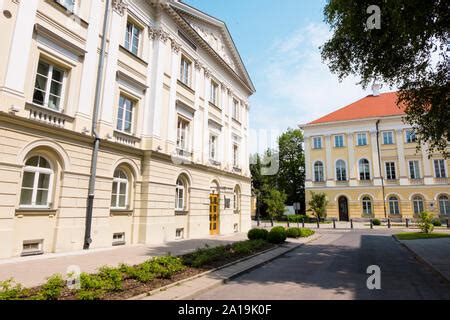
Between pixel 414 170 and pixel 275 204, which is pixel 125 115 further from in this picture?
A: pixel 414 170

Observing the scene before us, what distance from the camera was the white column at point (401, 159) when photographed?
131ft

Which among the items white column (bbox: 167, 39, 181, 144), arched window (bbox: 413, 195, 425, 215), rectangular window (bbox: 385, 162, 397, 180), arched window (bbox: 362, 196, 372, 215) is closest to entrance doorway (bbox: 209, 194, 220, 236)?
white column (bbox: 167, 39, 181, 144)

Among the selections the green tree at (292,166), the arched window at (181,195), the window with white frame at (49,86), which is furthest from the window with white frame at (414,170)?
the window with white frame at (49,86)

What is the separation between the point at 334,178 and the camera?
43.3 meters

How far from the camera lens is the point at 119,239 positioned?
13.5 meters

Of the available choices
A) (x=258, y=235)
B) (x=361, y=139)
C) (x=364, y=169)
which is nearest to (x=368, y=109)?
(x=361, y=139)

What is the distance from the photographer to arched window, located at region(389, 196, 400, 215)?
3966 cm

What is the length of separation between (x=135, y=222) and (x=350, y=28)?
469 inches

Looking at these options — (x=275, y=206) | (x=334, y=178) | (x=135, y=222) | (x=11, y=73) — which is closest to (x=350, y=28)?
(x=11, y=73)

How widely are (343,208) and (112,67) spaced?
125 ft

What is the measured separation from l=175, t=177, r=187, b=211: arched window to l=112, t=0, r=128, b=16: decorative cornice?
9.02 metres

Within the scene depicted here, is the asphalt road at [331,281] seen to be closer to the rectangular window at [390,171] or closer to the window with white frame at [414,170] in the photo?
the rectangular window at [390,171]

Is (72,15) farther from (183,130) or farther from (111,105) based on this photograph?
(183,130)

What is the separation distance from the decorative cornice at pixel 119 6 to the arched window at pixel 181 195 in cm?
902
